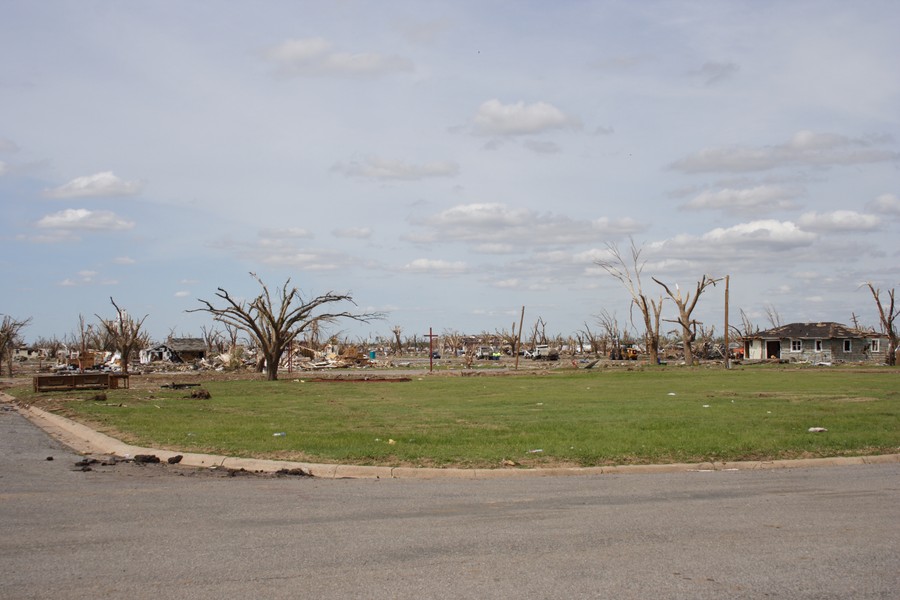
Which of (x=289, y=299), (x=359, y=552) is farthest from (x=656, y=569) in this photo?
(x=289, y=299)

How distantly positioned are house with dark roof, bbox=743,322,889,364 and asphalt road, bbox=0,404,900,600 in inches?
2857

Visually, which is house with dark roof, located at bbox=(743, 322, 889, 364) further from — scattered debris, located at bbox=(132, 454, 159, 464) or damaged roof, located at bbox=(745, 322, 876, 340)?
scattered debris, located at bbox=(132, 454, 159, 464)

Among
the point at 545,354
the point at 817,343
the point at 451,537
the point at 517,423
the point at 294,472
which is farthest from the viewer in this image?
the point at 545,354

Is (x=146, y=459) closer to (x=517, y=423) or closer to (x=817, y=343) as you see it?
(x=517, y=423)

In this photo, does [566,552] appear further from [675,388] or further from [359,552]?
[675,388]

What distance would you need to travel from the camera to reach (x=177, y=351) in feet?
314

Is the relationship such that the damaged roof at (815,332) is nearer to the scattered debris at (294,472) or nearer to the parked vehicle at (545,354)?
the parked vehicle at (545,354)

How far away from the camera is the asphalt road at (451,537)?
6.60 metres

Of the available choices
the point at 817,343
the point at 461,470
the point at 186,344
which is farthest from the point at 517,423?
the point at 186,344

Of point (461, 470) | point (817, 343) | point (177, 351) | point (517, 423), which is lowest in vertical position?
point (461, 470)

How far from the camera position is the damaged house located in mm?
95938

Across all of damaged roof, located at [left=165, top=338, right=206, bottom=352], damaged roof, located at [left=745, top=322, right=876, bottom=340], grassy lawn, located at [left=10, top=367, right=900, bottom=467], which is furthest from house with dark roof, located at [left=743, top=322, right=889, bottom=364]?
damaged roof, located at [left=165, top=338, right=206, bottom=352]

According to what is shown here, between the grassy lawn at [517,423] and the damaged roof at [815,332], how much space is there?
163ft

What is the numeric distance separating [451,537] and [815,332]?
80.1 metres
